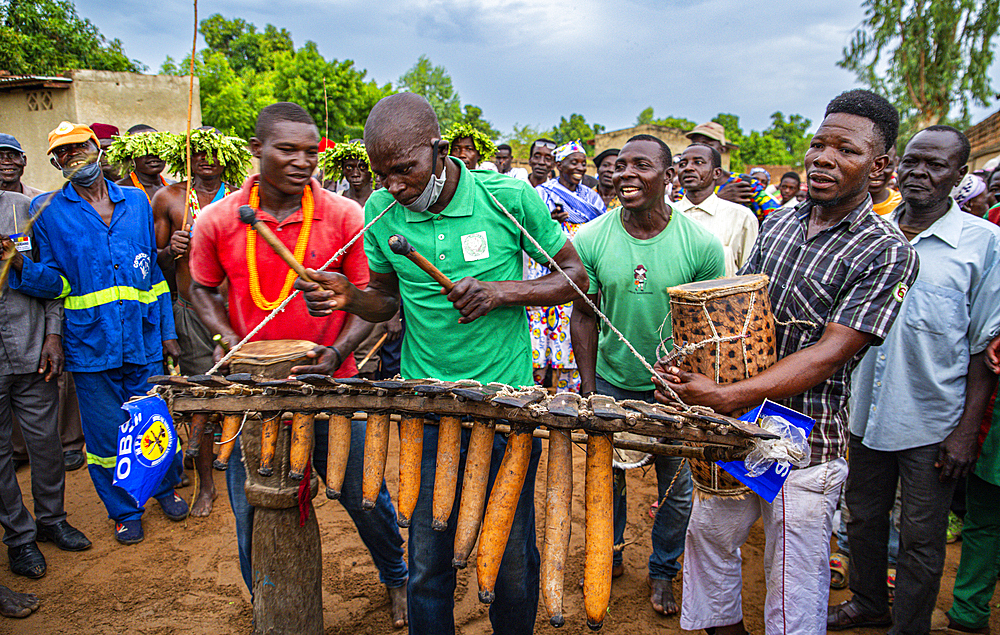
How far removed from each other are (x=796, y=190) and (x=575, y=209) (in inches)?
234

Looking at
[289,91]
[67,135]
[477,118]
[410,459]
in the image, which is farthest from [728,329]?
[477,118]

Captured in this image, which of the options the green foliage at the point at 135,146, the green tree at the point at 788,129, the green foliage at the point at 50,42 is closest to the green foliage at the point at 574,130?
the green tree at the point at 788,129

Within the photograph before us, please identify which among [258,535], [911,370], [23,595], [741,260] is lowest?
[23,595]

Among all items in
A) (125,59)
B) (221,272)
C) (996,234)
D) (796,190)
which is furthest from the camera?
(125,59)

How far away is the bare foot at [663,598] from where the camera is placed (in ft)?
10.8

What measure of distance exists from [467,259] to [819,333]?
1.48 metres

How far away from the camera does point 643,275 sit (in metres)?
3.21

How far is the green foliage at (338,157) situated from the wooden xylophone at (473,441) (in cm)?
400

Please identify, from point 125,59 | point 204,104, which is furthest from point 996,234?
point 125,59

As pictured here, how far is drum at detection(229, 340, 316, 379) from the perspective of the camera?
229 cm

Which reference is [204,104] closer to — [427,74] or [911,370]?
[911,370]

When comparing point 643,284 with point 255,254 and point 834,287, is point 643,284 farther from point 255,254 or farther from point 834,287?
point 255,254

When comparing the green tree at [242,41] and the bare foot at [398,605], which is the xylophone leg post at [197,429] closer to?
the bare foot at [398,605]

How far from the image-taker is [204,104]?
15.0 meters
